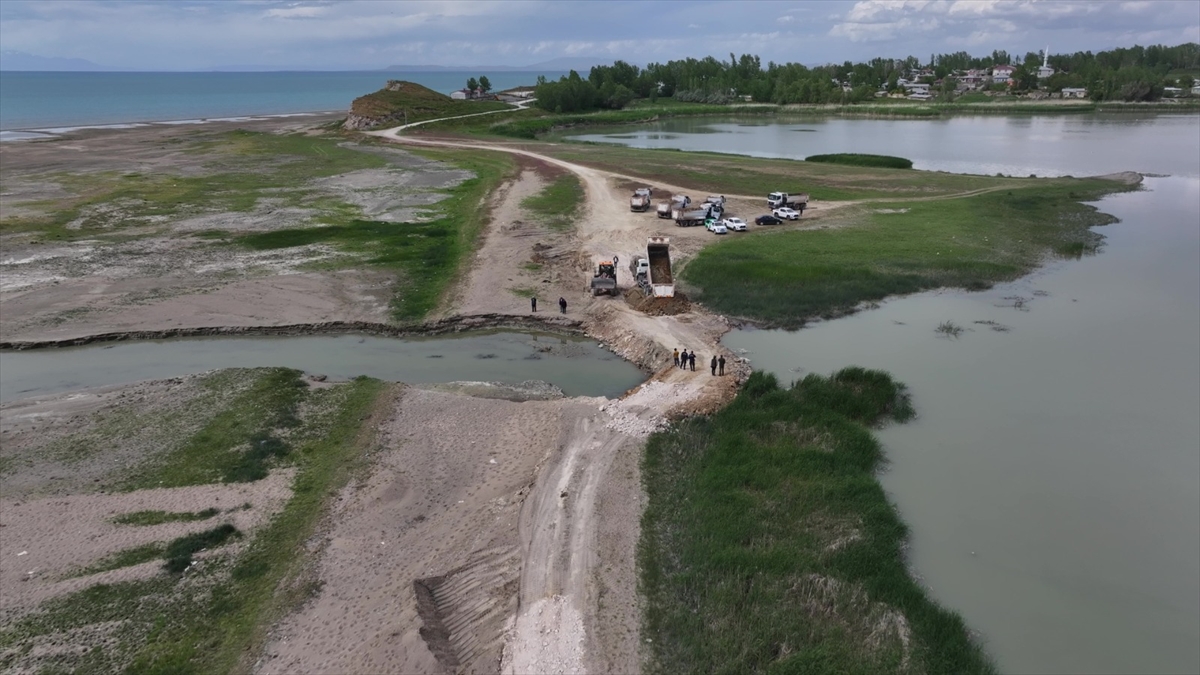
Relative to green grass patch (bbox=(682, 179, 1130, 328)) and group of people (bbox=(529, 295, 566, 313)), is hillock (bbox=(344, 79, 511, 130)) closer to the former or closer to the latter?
green grass patch (bbox=(682, 179, 1130, 328))

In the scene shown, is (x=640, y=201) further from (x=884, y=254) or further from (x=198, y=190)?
(x=198, y=190)

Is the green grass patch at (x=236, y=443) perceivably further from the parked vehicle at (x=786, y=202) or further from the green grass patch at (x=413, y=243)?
the parked vehicle at (x=786, y=202)

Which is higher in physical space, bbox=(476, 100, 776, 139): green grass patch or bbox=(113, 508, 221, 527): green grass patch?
bbox=(476, 100, 776, 139): green grass patch

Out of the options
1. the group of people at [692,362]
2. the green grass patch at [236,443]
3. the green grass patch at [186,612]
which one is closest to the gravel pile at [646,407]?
the group of people at [692,362]

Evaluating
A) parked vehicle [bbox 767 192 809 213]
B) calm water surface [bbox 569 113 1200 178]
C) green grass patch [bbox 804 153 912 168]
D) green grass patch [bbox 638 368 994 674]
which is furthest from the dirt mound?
green grass patch [bbox 804 153 912 168]

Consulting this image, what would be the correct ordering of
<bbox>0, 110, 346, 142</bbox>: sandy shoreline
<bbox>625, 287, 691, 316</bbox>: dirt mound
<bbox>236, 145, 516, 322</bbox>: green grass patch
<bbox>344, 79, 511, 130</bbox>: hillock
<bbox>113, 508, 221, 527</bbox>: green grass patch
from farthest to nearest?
<bbox>344, 79, 511, 130</bbox>: hillock < <bbox>0, 110, 346, 142</bbox>: sandy shoreline < <bbox>236, 145, 516, 322</bbox>: green grass patch < <bbox>625, 287, 691, 316</bbox>: dirt mound < <bbox>113, 508, 221, 527</bbox>: green grass patch

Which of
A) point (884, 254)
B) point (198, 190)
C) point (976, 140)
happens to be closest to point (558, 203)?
point (884, 254)

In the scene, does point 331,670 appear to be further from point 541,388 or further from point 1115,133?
point 1115,133
